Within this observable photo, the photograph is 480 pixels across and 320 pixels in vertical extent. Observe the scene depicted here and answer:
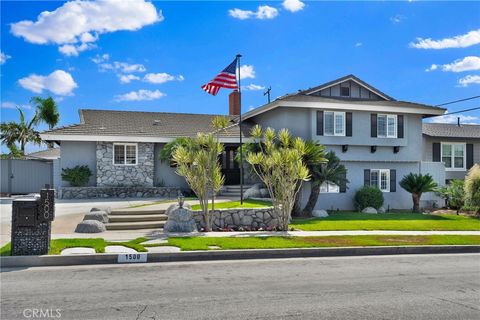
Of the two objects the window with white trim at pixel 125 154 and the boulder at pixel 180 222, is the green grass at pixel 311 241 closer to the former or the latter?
the boulder at pixel 180 222

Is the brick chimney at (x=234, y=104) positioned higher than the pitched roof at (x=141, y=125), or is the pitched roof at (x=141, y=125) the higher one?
the brick chimney at (x=234, y=104)

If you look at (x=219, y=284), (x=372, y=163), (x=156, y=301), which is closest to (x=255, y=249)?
(x=219, y=284)

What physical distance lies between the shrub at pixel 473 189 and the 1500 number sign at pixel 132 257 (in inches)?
682

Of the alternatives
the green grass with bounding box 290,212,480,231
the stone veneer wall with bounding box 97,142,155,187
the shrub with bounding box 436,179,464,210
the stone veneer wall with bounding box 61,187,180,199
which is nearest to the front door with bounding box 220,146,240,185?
the stone veneer wall with bounding box 61,187,180,199

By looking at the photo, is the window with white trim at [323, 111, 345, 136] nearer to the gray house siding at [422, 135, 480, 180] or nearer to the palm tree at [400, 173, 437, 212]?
the palm tree at [400, 173, 437, 212]

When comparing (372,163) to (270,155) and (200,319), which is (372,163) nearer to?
(270,155)

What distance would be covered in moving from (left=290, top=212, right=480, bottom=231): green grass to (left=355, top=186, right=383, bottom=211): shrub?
193 centimetres

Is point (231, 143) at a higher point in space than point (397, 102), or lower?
lower

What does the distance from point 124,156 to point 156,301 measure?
58.5 feet

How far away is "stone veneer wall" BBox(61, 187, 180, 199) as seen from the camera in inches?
856

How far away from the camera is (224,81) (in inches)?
688

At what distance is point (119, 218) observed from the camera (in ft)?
46.5

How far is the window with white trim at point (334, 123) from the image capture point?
21.4 meters

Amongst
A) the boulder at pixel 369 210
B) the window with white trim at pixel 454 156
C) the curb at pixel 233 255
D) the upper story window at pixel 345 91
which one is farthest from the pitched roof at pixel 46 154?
the window with white trim at pixel 454 156
